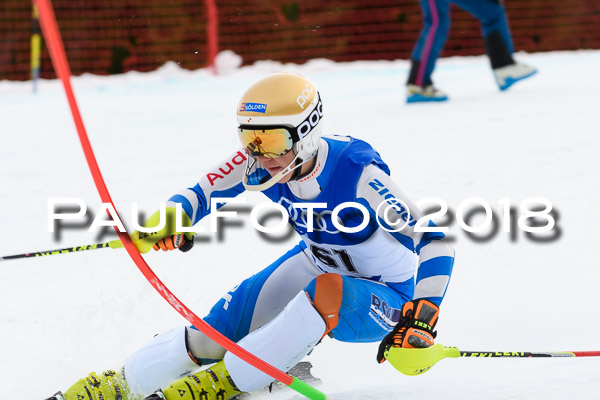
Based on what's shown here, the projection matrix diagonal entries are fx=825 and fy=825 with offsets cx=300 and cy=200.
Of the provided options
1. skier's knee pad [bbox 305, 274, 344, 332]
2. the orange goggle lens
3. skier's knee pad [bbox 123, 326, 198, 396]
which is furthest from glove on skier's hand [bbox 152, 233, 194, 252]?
skier's knee pad [bbox 305, 274, 344, 332]

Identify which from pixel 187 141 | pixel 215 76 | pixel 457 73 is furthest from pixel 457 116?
pixel 215 76

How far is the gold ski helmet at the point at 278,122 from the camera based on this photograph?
8.21ft

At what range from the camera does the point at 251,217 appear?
4402 millimetres

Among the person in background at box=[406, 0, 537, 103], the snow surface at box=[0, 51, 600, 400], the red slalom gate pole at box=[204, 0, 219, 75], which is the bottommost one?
the snow surface at box=[0, 51, 600, 400]

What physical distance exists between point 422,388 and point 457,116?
4.52m

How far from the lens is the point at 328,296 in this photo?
7.79 ft

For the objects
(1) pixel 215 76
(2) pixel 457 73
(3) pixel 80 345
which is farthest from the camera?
(1) pixel 215 76

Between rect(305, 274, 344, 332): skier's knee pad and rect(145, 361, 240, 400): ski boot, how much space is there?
1.24 ft

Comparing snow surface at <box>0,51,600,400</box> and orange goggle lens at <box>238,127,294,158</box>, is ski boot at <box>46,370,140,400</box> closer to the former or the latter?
snow surface at <box>0,51,600,400</box>

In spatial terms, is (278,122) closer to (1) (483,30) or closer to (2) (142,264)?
(2) (142,264)

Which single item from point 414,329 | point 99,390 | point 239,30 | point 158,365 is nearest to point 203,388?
point 158,365

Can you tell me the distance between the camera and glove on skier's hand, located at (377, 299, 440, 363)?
2.26m

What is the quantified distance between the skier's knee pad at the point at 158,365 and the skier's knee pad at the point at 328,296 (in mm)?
497

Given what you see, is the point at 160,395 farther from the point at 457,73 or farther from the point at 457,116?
the point at 457,73
